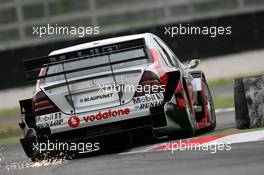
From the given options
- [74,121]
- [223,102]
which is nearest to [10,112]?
[223,102]

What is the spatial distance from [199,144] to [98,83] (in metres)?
1.36

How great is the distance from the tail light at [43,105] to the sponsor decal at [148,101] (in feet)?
3.05

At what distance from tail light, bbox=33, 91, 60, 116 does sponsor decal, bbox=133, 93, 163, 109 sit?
0.93m

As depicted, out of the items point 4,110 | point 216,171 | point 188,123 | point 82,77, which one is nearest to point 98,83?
point 82,77

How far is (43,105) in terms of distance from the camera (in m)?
11.1

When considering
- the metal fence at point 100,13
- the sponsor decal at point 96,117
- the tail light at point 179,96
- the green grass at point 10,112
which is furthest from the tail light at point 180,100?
the metal fence at point 100,13

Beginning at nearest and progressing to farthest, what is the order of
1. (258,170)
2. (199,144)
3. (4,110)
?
(258,170) → (199,144) → (4,110)

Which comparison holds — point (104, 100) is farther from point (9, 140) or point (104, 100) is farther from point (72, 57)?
point (9, 140)

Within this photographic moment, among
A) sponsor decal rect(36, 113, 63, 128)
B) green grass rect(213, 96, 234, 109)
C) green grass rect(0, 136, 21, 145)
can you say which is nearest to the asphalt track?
sponsor decal rect(36, 113, 63, 128)

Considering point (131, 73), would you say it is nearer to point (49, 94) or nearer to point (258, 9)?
point (49, 94)

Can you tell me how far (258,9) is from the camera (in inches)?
1105

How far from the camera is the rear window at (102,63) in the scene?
36.2 ft

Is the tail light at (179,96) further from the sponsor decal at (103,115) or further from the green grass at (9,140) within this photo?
the green grass at (9,140)

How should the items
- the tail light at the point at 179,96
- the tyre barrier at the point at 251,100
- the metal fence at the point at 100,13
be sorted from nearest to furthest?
1. the tail light at the point at 179,96
2. the tyre barrier at the point at 251,100
3. the metal fence at the point at 100,13
